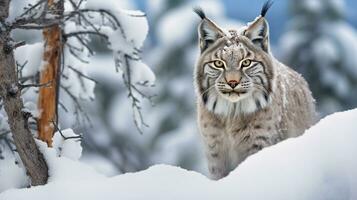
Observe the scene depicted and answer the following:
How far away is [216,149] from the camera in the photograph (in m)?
7.07

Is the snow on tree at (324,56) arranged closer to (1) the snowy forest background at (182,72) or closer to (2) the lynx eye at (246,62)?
(1) the snowy forest background at (182,72)

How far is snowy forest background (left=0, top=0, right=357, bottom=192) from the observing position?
17.8 m

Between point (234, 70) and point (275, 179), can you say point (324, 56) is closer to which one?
point (234, 70)

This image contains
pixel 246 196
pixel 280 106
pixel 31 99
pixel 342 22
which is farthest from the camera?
pixel 342 22

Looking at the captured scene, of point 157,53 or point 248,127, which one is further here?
point 157,53

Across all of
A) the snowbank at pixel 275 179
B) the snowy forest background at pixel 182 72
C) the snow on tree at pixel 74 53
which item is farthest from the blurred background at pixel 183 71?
the snowbank at pixel 275 179

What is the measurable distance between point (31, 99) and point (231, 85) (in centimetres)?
278

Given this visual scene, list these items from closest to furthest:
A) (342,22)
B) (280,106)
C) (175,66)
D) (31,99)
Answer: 1. (280,106)
2. (31,99)
3. (175,66)
4. (342,22)

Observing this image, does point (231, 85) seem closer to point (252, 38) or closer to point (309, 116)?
point (252, 38)

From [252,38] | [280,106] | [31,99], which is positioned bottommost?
[31,99]

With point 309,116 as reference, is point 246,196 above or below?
above

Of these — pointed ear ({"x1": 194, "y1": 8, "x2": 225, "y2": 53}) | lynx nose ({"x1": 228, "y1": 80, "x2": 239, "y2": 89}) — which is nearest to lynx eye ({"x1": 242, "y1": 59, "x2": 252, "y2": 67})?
lynx nose ({"x1": 228, "y1": 80, "x2": 239, "y2": 89})

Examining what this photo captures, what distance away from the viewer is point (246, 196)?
445 centimetres

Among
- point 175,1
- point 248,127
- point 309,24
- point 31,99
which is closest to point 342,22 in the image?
point 309,24
